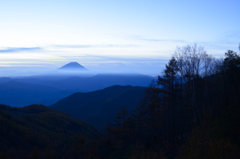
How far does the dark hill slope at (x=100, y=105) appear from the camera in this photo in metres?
81.2

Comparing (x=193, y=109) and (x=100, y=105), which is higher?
(x=193, y=109)

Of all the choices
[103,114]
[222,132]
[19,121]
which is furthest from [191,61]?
[103,114]

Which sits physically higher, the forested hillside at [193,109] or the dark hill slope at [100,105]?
the forested hillside at [193,109]

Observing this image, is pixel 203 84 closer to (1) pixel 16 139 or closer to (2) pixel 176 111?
(2) pixel 176 111

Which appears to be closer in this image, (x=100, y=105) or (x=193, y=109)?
(x=193, y=109)

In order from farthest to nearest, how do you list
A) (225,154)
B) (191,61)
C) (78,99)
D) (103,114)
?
1. (78,99)
2. (103,114)
3. (191,61)
4. (225,154)

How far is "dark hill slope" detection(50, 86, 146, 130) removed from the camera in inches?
3197

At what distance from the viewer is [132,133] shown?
2838 cm

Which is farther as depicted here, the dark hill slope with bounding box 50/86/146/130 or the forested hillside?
the dark hill slope with bounding box 50/86/146/130

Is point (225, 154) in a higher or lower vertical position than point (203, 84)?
lower

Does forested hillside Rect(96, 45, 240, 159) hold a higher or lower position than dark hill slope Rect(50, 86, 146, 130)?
higher

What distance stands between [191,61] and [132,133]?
49.6 ft

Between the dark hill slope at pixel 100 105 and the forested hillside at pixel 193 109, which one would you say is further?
the dark hill slope at pixel 100 105

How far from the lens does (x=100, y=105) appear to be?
101 meters
